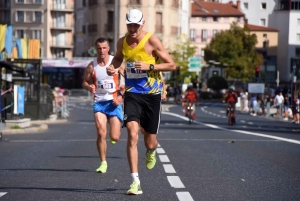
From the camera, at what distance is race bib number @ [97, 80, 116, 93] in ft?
43.8

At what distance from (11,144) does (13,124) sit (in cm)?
873

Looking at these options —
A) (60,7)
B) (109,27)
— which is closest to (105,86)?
(109,27)

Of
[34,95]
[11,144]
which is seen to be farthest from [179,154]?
[34,95]

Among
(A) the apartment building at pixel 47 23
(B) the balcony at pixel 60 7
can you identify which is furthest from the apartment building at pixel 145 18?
(B) the balcony at pixel 60 7

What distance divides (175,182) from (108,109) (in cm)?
232

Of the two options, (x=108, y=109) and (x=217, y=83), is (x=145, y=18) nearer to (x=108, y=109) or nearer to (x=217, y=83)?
(x=217, y=83)

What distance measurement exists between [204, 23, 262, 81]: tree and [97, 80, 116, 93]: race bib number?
321 ft

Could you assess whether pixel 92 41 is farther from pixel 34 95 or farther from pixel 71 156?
pixel 71 156

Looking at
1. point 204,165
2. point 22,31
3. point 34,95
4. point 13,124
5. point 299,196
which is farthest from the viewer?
point 22,31

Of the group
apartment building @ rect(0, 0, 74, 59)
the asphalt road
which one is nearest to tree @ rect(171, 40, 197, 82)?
apartment building @ rect(0, 0, 74, 59)

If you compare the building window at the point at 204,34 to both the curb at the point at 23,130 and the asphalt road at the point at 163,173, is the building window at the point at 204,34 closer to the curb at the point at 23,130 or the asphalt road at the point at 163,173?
the curb at the point at 23,130

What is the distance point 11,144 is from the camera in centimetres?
2059

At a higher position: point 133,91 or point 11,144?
point 133,91

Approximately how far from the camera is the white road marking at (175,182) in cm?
1093
